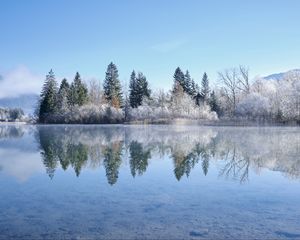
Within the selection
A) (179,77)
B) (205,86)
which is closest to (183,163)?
(179,77)

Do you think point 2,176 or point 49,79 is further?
point 49,79

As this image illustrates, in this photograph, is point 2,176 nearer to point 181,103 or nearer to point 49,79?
point 181,103

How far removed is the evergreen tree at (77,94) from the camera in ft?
199

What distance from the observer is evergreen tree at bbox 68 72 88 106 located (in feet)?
199

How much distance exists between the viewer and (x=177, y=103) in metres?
55.6

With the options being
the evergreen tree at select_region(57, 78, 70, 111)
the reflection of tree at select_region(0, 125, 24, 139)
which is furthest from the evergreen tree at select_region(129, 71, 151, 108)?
the reflection of tree at select_region(0, 125, 24, 139)

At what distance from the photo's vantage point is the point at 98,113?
5372cm

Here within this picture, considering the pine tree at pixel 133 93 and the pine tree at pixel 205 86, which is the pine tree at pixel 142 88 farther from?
the pine tree at pixel 205 86

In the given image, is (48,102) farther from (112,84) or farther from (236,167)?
(236,167)

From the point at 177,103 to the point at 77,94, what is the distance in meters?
17.0

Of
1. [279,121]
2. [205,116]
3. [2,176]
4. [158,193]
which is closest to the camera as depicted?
[158,193]

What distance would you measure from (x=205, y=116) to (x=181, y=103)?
4.75 metres

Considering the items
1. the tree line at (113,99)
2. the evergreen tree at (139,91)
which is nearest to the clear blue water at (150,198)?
the tree line at (113,99)

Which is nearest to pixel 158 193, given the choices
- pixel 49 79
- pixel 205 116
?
pixel 205 116
